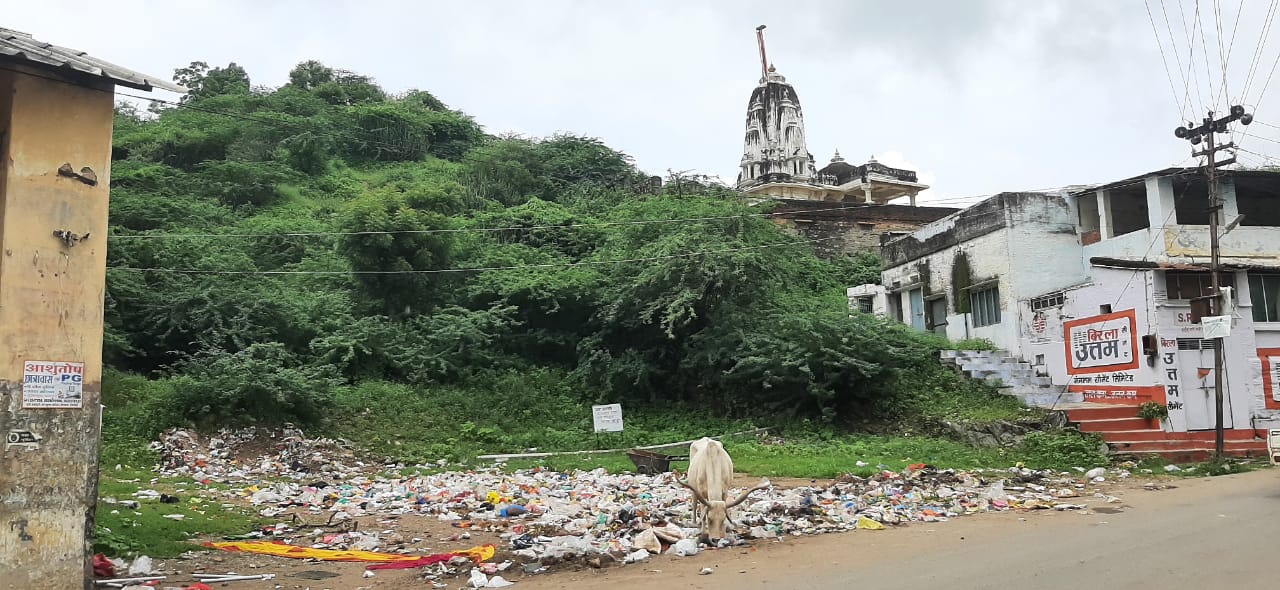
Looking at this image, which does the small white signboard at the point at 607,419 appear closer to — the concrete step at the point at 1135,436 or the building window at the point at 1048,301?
the concrete step at the point at 1135,436

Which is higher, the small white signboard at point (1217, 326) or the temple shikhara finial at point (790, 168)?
the temple shikhara finial at point (790, 168)

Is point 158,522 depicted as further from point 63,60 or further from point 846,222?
point 846,222

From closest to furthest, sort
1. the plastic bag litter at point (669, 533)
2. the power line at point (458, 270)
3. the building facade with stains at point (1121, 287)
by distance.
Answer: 1. the plastic bag litter at point (669, 533)
2. the building facade with stains at point (1121, 287)
3. the power line at point (458, 270)

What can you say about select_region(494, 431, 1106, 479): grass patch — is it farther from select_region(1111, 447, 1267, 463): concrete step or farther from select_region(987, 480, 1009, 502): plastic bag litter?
select_region(987, 480, 1009, 502): plastic bag litter

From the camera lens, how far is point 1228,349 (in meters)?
16.6

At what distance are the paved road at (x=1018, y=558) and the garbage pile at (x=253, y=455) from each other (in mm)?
9723

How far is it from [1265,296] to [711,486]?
49.6ft

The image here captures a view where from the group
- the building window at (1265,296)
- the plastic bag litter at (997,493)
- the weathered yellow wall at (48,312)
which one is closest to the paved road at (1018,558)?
the plastic bag litter at (997,493)

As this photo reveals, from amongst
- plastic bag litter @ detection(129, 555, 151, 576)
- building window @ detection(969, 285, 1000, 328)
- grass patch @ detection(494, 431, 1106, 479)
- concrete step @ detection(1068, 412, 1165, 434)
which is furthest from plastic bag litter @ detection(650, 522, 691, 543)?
building window @ detection(969, 285, 1000, 328)

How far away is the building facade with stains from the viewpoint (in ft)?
53.8

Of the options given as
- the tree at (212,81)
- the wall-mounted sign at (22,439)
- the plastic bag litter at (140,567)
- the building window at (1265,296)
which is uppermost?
the tree at (212,81)

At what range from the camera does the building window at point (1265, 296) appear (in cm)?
1752

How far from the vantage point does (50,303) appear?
21.2 feet

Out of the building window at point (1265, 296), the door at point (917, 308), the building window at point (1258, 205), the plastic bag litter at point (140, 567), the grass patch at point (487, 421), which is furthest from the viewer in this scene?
the door at point (917, 308)
